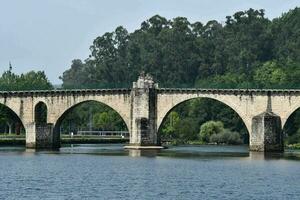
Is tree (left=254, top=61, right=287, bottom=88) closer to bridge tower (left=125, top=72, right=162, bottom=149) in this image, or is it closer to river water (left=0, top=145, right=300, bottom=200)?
bridge tower (left=125, top=72, right=162, bottom=149)

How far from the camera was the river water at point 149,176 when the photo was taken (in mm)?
68312

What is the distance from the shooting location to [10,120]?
6127 inches

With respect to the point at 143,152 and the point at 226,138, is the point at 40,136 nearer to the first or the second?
the point at 143,152

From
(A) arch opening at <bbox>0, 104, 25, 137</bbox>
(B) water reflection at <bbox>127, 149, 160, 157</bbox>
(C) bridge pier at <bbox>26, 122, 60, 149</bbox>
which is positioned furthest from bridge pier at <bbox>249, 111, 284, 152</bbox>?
(A) arch opening at <bbox>0, 104, 25, 137</bbox>

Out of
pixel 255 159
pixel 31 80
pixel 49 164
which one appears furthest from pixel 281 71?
pixel 49 164

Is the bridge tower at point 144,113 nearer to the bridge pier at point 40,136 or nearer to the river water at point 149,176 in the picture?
the river water at point 149,176

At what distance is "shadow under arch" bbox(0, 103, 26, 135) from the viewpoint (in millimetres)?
146475

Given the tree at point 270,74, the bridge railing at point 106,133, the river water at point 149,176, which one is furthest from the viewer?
the bridge railing at point 106,133

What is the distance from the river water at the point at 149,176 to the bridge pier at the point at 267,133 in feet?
12.3

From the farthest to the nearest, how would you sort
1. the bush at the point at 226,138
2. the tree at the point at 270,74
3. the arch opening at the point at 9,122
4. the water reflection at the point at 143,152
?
the tree at the point at 270,74 → the bush at the point at 226,138 → the arch opening at the point at 9,122 → the water reflection at the point at 143,152

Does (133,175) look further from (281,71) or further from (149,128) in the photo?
(281,71)

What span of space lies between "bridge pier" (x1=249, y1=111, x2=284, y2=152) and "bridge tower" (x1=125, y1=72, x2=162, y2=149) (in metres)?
13.1

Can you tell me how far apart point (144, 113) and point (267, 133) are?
52.2 feet

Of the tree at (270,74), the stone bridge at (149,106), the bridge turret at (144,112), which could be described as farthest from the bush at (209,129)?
the bridge turret at (144,112)
